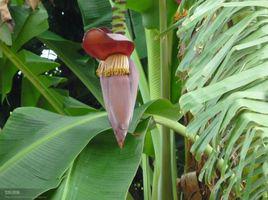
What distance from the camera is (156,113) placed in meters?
1.35

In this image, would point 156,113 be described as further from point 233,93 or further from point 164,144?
point 233,93

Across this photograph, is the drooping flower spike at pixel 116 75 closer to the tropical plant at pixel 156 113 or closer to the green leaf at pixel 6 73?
the tropical plant at pixel 156 113

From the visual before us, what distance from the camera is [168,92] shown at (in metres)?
1.51

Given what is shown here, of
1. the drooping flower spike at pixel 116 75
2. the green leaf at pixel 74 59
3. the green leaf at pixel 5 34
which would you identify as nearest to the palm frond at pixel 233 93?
the drooping flower spike at pixel 116 75

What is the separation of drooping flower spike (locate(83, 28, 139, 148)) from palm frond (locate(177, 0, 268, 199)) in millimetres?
164

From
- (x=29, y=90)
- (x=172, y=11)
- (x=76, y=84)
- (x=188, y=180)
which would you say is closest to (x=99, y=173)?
(x=188, y=180)

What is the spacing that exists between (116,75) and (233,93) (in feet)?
1.15

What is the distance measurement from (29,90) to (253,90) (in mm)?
1300

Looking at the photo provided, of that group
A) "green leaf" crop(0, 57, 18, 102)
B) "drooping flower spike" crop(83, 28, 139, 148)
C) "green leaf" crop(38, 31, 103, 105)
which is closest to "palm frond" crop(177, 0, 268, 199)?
"drooping flower spike" crop(83, 28, 139, 148)

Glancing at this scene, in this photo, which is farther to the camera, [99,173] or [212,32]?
[99,173]

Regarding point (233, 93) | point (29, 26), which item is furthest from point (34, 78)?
point (233, 93)

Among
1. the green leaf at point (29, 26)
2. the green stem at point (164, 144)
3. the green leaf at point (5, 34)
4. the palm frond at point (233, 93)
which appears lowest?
the green stem at point (164, 144)

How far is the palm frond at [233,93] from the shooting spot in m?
0.74

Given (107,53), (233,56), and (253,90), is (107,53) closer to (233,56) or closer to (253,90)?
(233,56)
